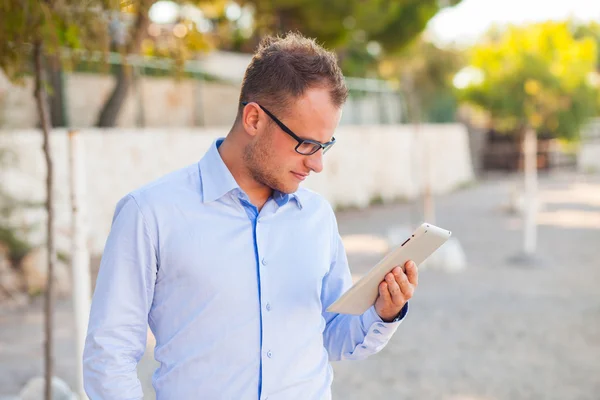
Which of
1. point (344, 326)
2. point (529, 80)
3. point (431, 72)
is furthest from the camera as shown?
point (431, 72)

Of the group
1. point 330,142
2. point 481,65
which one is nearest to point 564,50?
point 481,65

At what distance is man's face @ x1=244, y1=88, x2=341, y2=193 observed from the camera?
188 cm

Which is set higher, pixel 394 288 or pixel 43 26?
pixel 43 26

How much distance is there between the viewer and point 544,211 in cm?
1628

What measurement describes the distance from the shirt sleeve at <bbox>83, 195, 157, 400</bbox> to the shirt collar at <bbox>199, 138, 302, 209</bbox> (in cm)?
19

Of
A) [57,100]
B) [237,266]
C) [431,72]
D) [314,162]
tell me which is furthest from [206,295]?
[431,72]

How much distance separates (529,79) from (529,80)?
0.03 m

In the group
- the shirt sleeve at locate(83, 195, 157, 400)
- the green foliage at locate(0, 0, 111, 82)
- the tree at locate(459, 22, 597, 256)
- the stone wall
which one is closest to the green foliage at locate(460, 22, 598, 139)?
the tree at locate(459, 22, 597, 256)

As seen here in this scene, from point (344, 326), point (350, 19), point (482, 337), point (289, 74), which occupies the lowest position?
point (482, 337)

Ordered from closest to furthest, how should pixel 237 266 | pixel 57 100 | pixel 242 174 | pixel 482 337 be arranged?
pixel 237 266 < pixel 242 174 < pixel 482 337 < pixel 57 100

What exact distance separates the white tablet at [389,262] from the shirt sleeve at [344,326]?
106 mm

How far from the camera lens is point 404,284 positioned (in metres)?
1.91

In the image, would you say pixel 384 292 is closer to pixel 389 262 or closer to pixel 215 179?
pixel 389 262

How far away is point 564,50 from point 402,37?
136 inches
